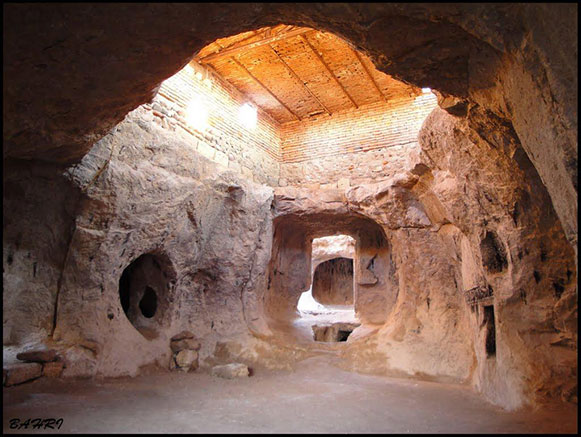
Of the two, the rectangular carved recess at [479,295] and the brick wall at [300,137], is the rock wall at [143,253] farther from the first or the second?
the rectangular carved recess at [479,295]

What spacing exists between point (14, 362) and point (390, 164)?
23.3 feet

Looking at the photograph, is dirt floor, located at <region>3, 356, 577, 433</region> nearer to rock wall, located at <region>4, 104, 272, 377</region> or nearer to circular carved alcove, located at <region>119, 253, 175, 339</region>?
rock wall, located at <region>4, 104, 272, 377</region>

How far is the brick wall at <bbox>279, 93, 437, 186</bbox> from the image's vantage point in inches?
340

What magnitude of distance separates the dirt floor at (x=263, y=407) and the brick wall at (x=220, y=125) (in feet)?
13.6

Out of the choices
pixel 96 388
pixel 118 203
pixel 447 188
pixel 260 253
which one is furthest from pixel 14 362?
pixel 447 188

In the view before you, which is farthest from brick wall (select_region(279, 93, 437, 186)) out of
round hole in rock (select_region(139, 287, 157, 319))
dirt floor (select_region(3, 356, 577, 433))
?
dirt floor (select_region(3, 356, 577, 433))

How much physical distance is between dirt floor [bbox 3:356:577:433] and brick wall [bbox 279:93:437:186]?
4429 mm

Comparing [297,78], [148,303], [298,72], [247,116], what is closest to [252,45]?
[298,72]

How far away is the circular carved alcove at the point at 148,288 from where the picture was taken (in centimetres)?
721

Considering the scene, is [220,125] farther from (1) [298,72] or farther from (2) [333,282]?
(2) [333,282]

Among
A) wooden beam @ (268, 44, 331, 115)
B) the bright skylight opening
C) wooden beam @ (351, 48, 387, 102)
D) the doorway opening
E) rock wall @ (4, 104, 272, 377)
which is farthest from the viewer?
the doorway opening

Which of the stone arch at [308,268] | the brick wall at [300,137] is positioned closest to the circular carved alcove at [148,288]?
the brick wall at [300,137]

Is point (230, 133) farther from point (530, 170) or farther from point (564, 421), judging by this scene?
point (564, 421)

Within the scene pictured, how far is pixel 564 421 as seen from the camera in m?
3.84
